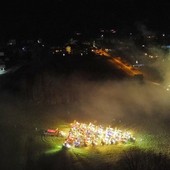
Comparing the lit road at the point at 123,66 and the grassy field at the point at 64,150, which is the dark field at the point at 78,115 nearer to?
the grassy field at the point at 64,150

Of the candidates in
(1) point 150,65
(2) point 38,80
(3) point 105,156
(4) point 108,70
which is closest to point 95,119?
(3) point 105,156

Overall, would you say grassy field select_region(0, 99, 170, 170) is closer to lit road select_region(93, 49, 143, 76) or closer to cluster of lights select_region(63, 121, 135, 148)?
cluster of lights select_region(63, 121, 135, 148)

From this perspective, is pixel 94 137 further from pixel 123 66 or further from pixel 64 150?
pixel 123 66

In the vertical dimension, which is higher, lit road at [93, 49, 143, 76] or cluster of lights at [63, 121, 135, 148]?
cluster of lights at [63, 121, 135, 148]

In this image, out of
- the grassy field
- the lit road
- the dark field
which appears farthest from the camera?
the lit road

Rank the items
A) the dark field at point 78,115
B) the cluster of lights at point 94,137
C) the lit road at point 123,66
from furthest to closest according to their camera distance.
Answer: the lit road at point 123,66 → the cluster of lights at point 94,137 → the dark field at point 78,115

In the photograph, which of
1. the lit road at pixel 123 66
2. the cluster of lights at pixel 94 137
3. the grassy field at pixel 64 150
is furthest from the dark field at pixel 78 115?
the lit road at pixel 123 66

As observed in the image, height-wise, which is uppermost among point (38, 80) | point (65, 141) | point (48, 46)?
point (65, 141)

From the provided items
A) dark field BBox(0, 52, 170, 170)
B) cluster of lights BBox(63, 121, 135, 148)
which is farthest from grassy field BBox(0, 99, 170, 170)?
cluster of lights BBox(63, 121, 135, 148)

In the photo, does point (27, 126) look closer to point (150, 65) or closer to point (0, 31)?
point (150, 65)
